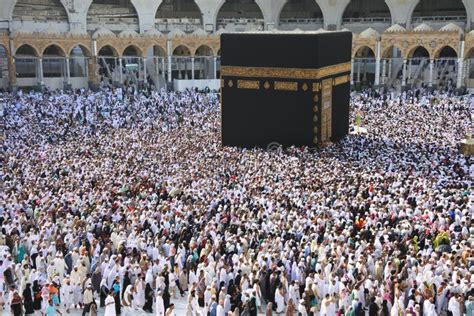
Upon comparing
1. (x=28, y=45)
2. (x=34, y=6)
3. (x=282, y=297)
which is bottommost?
(x=282, y=297)

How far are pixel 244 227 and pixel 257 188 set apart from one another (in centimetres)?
228

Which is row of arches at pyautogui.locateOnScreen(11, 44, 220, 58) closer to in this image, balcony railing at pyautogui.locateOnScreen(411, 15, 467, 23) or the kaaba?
balcony railing at pyautogui.locateOnScreen(411, 15, 467, 23)

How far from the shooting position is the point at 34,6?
2962 cm

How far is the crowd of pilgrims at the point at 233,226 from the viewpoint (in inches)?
305

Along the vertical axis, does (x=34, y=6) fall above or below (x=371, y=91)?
above

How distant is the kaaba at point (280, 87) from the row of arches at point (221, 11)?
1526 centimetres

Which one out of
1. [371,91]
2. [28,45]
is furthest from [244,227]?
[28,45]

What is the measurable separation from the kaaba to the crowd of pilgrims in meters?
0.96

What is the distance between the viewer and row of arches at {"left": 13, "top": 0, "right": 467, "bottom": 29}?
30062 millimetres

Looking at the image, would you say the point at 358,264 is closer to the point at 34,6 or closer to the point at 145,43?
the point at 145,43

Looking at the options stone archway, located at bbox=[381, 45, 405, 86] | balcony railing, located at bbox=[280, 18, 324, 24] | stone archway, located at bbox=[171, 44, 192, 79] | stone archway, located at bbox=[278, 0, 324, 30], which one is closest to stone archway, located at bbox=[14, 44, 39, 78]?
stone archway, located at bbox=[171, 44, 192, 79]

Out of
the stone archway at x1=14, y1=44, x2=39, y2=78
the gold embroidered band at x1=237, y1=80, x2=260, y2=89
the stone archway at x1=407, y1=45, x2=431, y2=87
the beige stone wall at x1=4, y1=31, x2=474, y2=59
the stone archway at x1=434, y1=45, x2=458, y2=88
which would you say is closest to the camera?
the gold embroidered band at x1=237, y1=80, x2=260, y2=89

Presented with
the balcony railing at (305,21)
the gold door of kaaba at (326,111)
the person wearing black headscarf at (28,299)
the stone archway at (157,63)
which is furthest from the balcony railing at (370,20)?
the person wearing black headscarf at (28,299)

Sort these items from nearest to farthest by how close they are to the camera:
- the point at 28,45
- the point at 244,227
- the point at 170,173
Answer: the point at 244,227, the point at 170,173, the point at 28,45
